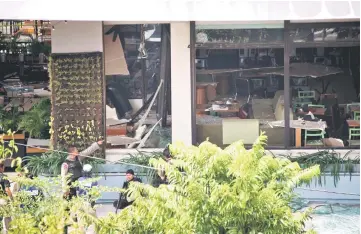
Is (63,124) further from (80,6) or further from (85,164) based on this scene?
(80,6)

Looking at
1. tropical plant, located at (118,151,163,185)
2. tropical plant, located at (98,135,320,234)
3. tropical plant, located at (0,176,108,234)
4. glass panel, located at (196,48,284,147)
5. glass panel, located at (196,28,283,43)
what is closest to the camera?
tropical plant, located at (98,135,320,234)

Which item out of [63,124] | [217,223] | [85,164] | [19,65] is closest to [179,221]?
[217,223]

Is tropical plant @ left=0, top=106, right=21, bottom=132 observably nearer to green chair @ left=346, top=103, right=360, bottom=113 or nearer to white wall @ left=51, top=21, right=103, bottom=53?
white wall @ left=51, top=21, right=103, bottom=53

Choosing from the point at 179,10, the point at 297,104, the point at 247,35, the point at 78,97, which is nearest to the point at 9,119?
the point at 78,97

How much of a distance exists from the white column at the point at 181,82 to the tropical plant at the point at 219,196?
22.0 feet

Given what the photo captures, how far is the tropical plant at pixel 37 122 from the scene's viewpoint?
14680 millimetres

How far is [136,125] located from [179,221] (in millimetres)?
7626

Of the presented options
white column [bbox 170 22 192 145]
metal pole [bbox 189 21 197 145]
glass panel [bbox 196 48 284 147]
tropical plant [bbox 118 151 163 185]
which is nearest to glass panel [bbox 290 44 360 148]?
glass panel [bbox 196 48 284 147]

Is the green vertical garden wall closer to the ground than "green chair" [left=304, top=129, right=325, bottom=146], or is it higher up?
higher up

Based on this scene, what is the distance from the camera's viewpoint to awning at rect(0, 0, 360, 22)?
12648 mm

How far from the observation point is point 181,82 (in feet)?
44.9

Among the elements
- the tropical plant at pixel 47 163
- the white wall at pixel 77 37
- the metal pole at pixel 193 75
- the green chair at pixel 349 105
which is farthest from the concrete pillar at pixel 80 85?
the green chair at pixel 349 105

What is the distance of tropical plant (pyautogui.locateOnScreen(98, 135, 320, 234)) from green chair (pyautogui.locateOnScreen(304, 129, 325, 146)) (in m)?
6.91

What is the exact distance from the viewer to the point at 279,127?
13773mm
